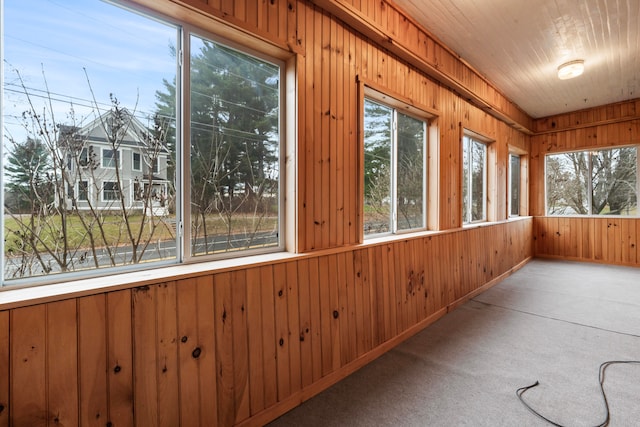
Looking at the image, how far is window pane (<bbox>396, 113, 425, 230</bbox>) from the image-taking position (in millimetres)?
2895

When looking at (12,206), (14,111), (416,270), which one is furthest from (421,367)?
(14,111)

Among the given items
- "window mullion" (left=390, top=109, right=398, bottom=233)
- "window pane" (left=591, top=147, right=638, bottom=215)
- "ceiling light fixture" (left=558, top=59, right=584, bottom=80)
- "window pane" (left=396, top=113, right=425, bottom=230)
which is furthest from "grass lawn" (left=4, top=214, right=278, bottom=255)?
"window pane" (left=591, top=147, right=638, bottom=215)

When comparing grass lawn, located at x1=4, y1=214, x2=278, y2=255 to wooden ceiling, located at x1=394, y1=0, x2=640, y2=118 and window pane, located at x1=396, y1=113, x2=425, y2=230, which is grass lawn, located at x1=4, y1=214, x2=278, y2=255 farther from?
wooden ceiling, located at x1=394, y1=0, x2=640, y2=118

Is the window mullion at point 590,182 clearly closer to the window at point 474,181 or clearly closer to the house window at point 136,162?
the window at point 474,181

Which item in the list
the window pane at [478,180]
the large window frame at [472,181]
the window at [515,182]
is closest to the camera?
Answer: the large window frame at [472,181]

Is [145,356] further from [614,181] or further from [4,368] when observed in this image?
[614,181]

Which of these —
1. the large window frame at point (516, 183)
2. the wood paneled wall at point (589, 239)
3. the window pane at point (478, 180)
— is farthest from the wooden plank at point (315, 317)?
the wood paneled wall at point (589, 239)

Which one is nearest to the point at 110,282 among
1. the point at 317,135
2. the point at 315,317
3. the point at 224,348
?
the point at 224,348

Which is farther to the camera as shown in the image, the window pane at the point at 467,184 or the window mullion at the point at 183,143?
the window pane at the point at 467,184

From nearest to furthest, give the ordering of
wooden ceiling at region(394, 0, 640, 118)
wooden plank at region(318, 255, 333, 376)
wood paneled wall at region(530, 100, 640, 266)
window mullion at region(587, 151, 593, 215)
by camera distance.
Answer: wooden plank at region(318, 255, 333, 376), wooden ceiling at region(394, 0, 640, 118), wood paneled wall at region(530, 100, 640, 266), window mullion at region(587, 151, 593, 215)

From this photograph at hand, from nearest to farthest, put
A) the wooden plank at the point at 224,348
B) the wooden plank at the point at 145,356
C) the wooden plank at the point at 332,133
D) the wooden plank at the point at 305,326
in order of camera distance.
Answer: the wooden plank at the point at 145,356, the wooden plank at the point at 224,348, the wooden plank at the point at 305,326, the wooden plank at the point at 332,133

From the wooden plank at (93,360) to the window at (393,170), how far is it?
73.3 inches

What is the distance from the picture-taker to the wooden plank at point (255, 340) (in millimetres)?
1584

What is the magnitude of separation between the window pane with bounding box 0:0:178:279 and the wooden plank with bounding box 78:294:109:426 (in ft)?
0.83
